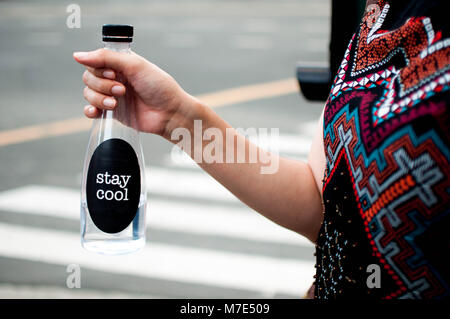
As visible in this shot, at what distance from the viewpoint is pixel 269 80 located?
31.8 feet

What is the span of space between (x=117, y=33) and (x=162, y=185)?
168 inches

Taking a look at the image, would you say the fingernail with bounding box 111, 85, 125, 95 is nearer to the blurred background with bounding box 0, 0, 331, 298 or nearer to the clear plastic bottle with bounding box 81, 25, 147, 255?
the clear plastic bottle with bounding box 81, 25, 147, 255

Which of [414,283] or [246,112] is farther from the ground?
[246,112]

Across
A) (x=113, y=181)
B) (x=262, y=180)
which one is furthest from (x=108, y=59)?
(x=262, y=180)

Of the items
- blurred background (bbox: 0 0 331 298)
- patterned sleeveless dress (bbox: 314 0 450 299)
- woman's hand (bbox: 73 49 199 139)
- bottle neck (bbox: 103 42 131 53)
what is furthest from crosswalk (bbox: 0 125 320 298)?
patterned sleeveless dress (bbox: 314 0 450 299)

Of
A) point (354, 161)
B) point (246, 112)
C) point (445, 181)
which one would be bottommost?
point (445, 181)

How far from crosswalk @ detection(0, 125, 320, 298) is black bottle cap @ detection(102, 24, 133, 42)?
2.76 m

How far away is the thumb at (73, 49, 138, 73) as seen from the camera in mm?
1410

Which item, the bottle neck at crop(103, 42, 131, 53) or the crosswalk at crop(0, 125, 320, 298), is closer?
the bottle neck at crop(103, 42, 131, 53)

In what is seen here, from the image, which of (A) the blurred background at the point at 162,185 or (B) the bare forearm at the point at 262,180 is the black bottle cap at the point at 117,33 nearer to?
(B) the bare forearm at the point at 262,180

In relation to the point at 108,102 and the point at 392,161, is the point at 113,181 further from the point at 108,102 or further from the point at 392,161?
the point at 392,161

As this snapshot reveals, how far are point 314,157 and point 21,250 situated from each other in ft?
10.9
